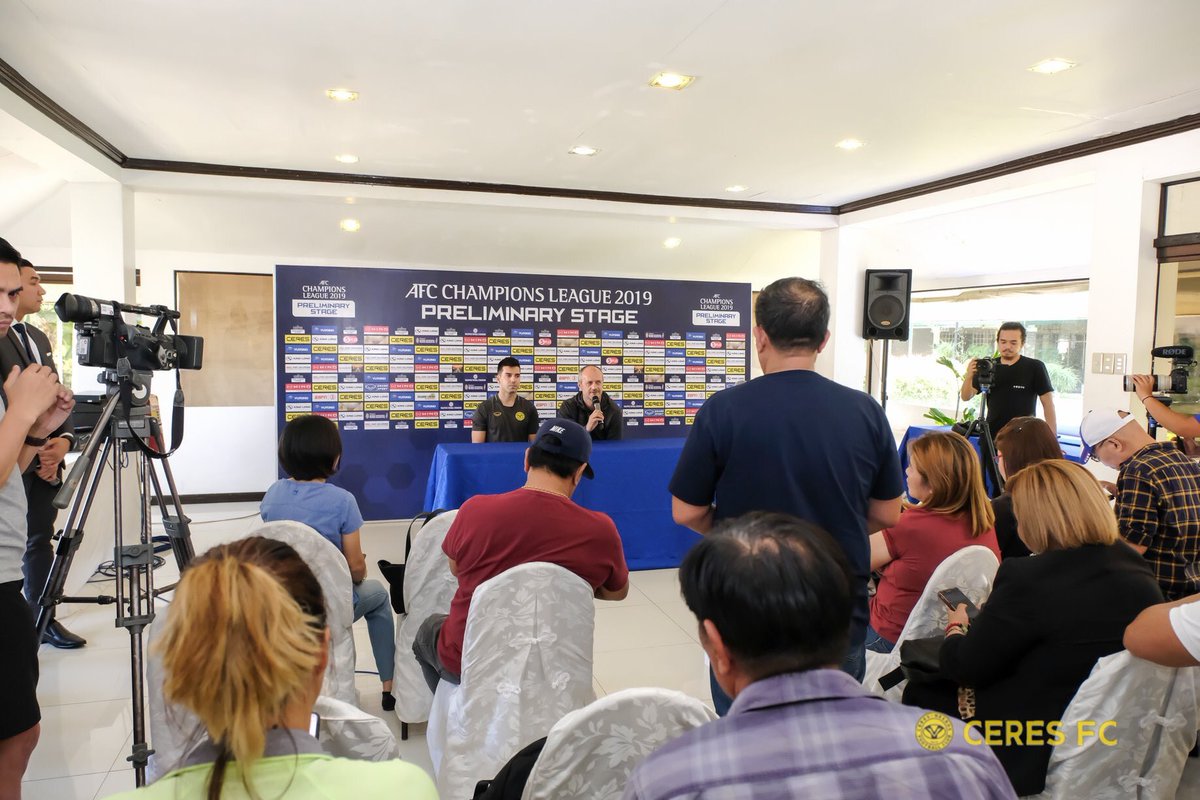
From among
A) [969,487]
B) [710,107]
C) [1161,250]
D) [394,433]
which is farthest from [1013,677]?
[394,433]

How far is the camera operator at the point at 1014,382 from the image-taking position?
4965mm

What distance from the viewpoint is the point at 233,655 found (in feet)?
2.41

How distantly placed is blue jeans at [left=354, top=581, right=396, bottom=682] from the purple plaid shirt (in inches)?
80.0

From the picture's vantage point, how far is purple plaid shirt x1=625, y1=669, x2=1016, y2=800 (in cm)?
71

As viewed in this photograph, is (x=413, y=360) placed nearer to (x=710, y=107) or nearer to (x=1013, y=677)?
(x=710, y=107)

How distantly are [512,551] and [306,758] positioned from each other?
108cm

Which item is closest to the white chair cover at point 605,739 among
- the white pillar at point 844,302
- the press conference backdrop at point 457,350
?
the press conference backdrop at point 457,350

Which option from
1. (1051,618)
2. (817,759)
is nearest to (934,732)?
(817,759)

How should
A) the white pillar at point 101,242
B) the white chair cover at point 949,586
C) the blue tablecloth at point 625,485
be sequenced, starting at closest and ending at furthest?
1. the white chair cover at point 949,586
2. the blue tablecloth at point 625,485
3. the white pillar at point 101,242

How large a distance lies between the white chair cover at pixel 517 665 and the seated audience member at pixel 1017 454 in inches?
64.1

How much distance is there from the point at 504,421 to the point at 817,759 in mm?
4470

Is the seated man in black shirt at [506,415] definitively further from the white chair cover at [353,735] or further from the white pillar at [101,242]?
the white chair cover at [353,735]

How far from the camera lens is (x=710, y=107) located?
3916 mm

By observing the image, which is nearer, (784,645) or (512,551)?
(784,645)
